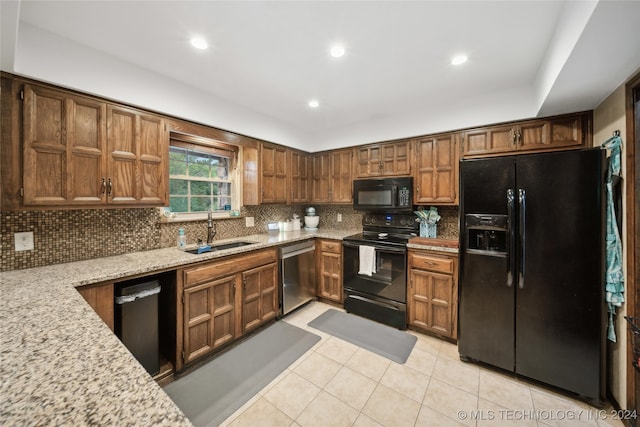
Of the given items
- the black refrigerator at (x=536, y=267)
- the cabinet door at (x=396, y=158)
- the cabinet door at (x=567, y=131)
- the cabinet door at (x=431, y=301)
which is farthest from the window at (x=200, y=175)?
the cabinet door at (x=567, y=131)

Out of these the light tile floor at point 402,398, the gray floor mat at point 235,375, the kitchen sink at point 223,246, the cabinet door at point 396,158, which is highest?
the cabinet door at point 396,158

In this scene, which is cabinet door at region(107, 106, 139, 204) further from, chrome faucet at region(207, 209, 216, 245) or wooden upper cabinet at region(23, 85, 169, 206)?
chrome faucet at region(207, 209, 216, 245)

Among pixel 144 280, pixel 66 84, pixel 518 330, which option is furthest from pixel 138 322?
pixel 518 330

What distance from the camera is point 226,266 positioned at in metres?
2.31

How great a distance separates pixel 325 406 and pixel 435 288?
5.13 ft

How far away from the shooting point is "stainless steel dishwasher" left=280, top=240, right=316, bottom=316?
115 inches

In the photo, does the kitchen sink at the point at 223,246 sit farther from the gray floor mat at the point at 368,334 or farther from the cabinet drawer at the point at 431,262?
the cabinet drawer at the point at 431,262

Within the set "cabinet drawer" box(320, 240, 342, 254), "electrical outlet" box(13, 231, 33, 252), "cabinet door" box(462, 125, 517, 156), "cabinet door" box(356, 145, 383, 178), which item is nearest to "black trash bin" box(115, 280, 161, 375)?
"electrical outlet" box(13, 231, 33, 252)

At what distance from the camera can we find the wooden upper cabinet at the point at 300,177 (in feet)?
12.2

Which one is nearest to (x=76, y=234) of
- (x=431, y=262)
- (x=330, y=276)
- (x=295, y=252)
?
(x=295, y=252)

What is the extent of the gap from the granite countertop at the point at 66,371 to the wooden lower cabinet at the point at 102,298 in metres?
0.22

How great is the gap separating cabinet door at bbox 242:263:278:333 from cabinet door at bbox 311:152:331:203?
59.7 inches

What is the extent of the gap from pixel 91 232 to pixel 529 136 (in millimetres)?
4205

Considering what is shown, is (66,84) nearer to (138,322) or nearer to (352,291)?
(138,322)
